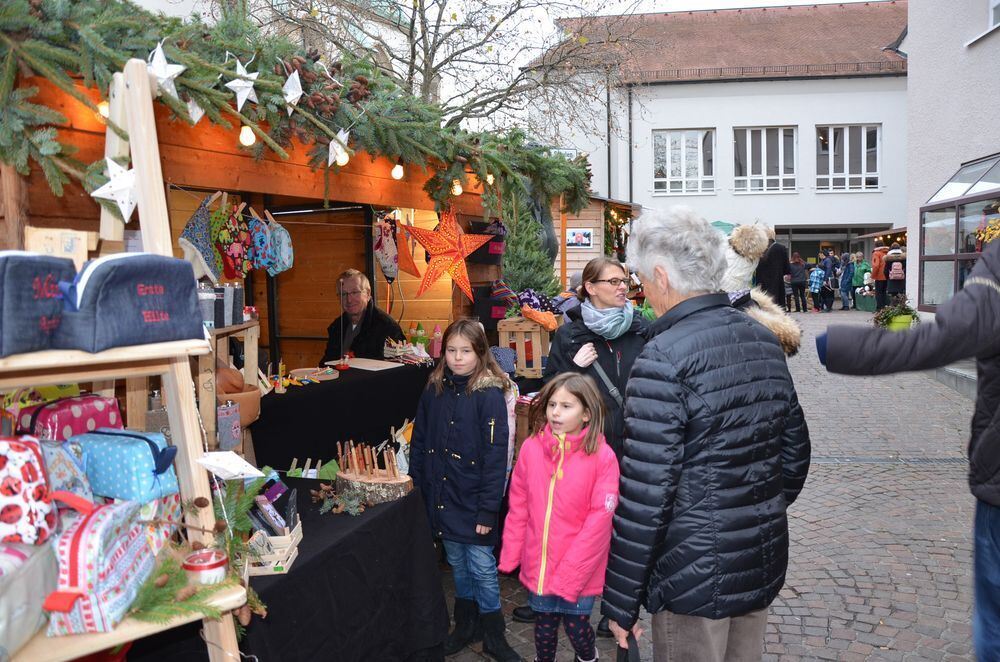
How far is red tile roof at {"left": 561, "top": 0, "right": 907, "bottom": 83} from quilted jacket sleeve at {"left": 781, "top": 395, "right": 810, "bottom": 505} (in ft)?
80.1

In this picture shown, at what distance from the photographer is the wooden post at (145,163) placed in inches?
78.7

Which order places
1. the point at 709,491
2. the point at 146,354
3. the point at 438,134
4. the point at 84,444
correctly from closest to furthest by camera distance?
the point at 146,354 → the point at 84,444 → the point at 709,491 → the point at 438,134

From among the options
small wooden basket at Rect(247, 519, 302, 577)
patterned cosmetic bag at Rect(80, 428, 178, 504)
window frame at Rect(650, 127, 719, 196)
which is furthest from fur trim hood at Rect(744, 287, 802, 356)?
window frame at Rect(650, 127, 719, 196)

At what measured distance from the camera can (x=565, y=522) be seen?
3.11m

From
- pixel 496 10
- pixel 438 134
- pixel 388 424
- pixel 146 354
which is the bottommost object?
pixel 388 424

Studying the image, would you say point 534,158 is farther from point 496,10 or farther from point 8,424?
point 496,10

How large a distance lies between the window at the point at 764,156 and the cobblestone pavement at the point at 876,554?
1964 cm

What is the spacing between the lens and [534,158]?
5840mm

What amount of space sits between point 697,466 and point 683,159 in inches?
1034

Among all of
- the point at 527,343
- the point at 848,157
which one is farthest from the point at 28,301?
the point at 848,157

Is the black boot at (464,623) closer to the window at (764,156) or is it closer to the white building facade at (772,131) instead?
the white building facade at (772,131)

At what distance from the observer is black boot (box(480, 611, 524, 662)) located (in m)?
3.64

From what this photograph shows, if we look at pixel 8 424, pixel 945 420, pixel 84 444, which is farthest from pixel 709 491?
pixel 945 420

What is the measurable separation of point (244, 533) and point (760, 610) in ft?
5.28
